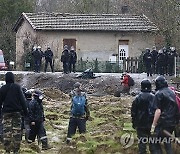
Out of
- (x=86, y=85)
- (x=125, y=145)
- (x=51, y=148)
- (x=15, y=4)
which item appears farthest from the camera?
(x=15, y=4)

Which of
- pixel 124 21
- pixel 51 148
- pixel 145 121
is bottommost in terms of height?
pixel 51 148

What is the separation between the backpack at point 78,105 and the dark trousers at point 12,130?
2.63m

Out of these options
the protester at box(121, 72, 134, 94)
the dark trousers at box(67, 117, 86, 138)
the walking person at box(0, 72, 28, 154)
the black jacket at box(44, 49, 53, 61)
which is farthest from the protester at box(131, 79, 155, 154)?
the black jacket at box(44, 49, 53, 61)

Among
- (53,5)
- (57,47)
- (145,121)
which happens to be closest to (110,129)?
(145,121)

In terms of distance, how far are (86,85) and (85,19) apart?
58.8 ft

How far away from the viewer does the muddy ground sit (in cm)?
1592

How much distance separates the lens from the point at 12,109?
1453 cm

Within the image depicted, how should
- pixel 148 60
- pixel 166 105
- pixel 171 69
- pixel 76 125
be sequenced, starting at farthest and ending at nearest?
pixel 171 69, pixel 148 60, pixel 76 125, pixel 166 105

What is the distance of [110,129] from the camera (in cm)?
1859

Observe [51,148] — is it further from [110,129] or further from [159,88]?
[159,88]

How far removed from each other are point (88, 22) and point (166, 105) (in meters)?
41.4

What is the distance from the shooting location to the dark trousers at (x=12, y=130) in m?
14.6

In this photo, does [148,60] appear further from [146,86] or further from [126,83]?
[146,86]

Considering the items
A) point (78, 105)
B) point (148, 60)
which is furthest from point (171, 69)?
point (78, 105)
